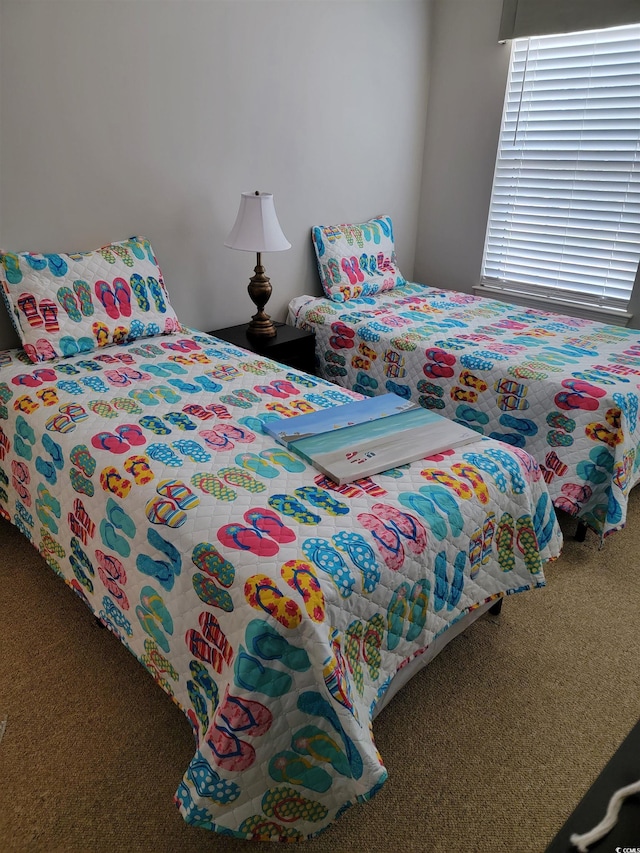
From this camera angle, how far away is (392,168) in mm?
3580

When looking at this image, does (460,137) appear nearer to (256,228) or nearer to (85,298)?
(256,228)

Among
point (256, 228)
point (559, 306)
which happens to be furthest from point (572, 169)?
point (256, 228)

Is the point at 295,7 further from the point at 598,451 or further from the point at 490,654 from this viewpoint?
the point at 490,654

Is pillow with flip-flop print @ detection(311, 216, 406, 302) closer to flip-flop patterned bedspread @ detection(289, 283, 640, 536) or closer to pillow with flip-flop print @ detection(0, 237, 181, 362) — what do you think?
flip-flop patterned bedspread @ detection(289, 283, 640, 536)

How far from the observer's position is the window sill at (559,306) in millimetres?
3178

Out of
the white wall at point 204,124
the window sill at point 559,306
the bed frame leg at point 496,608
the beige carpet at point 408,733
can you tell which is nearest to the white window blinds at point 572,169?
the window sill at point 559,306

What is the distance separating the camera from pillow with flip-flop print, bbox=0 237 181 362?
2135 millimetres

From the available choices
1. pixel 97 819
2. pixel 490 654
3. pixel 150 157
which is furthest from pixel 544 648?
pixel 150 157

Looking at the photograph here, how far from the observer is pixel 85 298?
225 cm

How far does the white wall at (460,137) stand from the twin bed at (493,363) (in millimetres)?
406

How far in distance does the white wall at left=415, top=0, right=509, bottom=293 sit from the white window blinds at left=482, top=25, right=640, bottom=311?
0.09 meters

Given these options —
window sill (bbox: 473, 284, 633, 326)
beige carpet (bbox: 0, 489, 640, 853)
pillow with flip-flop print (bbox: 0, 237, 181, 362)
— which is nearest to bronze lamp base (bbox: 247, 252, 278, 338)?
pillow with flip-flop print (bbox: 0, 237, 181, 362)

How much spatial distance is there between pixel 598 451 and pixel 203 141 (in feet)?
6.94

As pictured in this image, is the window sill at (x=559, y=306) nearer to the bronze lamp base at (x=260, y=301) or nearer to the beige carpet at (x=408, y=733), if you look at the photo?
the bronze lamp base at (x=260, y=301)
